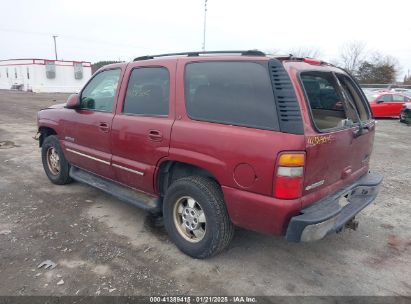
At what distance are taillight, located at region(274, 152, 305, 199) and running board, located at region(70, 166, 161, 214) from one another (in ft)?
5.07

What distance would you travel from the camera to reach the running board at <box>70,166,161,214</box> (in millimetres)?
3723

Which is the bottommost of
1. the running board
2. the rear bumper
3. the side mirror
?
the running board

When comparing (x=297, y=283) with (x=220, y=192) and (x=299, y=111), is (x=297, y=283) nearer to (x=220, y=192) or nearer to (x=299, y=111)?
(x=220, y=192)

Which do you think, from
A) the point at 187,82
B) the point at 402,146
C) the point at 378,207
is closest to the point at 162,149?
the point at 187,82

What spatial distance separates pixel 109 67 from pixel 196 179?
205 cm

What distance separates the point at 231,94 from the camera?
2982mm

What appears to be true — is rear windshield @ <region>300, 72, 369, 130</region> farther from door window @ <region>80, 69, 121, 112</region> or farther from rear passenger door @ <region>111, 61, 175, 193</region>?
door window @ <region>80, 69, 121, 112</region>

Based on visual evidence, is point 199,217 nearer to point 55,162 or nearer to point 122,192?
point 122,192

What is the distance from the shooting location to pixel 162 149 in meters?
3.39

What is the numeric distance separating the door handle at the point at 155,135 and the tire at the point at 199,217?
469 mm

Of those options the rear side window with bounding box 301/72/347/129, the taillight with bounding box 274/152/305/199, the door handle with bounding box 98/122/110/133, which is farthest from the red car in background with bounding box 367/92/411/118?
the taillight with bounding box 274/152/305/199

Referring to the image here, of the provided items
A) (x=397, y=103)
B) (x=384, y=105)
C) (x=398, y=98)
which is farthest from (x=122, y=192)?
(x=398, y=98)

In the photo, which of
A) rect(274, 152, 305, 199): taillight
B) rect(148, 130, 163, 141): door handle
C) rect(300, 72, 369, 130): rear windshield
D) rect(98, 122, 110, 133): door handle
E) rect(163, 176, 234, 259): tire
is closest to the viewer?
rect(274, 152, 305, 199): taillight

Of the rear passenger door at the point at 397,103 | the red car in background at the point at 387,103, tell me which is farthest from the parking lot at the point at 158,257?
the rear passenger door at the point at 397,103
